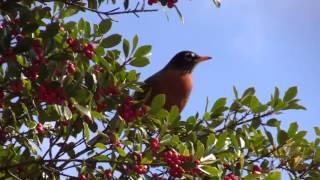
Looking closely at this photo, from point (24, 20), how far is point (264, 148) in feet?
5.69

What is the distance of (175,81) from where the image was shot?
5.21 meters

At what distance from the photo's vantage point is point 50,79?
2.66 m

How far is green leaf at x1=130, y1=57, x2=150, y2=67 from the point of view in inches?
137

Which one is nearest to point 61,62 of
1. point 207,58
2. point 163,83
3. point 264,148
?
point 264,148

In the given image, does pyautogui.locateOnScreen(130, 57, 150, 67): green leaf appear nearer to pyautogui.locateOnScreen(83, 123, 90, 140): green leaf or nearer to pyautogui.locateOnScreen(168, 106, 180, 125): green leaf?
pyautogui.locateOnScreen(168, 106, 180, 125): green leaf

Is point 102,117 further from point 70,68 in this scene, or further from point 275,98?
point 275,98

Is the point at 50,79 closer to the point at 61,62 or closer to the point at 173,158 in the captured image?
the point at 61,62

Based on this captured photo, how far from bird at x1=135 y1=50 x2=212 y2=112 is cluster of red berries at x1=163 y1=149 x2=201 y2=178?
51.2 inches

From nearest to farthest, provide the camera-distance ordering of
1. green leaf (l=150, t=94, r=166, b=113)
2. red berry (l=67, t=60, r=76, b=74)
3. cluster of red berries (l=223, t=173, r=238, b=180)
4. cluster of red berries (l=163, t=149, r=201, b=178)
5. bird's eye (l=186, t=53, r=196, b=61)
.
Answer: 1. red berry (l=67, t=60, r=76, b=74)
2. cluster of red berries (l=163, t=149, r=201, b=178)
3. cluster of red berries (l=223, t=173, r=238, b=180)
4. green leaf (l=150, t=94, r=166, b=113)
5. bird's eye (l=186, t=53, r=196, b=61)

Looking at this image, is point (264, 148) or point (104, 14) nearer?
point (104, 14)

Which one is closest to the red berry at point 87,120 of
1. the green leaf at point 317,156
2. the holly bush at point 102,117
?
the holly bush at point 102,117

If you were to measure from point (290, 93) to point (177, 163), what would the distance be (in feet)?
3.77

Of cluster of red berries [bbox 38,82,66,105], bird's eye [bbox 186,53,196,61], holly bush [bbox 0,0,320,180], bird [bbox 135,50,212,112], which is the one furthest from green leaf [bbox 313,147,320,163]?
bird's eye [bbox 186,53,196,61]

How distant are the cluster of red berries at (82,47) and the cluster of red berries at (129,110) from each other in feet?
0.92
